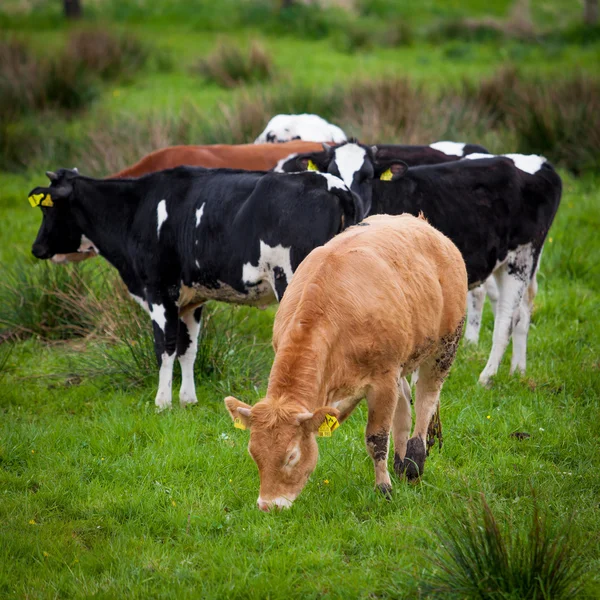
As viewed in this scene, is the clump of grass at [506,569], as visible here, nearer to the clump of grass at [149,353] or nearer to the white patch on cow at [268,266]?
the white patch on cow at [268,266]

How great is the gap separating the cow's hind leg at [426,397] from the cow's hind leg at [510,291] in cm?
211

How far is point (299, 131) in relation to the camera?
11.7 metres

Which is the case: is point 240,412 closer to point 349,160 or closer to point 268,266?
point 268,266

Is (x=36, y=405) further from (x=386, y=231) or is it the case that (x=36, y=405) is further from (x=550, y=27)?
(x=550, y=27)

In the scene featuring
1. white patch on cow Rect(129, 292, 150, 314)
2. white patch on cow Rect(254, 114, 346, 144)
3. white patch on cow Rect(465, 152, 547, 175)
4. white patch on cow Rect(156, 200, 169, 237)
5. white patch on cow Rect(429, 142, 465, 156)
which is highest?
white patch on cow Rect(465, 152, 547, 175)

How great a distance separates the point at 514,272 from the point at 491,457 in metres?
2.24

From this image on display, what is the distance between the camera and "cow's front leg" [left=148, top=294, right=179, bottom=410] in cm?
707

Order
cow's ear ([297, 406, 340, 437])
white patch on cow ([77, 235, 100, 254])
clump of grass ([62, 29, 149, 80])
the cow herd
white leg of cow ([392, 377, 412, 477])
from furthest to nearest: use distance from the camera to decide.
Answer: clump of grass ([62, 29, 149, 80]), white patch on cow ([77, 235, 100, 254]), white leg of cow ([392, 377, 412, 477]), the cow herd, cow's ear ([297, 406, 340, 437])

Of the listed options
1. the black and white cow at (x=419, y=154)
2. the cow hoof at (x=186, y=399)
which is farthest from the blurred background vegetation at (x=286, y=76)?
the cow hoof at (x=186, y=399)

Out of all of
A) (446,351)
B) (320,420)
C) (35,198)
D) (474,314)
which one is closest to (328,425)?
(320,420)

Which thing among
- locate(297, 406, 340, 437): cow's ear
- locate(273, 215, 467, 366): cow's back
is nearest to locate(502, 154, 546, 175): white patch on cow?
locate(273, 215, 467, 366): cow's back

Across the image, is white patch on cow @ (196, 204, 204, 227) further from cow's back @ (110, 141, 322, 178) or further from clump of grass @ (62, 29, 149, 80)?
clump of grass @ (62, 29, 149, 80)

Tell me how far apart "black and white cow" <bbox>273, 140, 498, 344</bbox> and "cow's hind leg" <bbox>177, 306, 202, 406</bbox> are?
1.72 m

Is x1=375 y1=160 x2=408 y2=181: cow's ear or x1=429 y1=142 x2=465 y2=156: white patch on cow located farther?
x1=429 y1=142 x2=465 y2=156: white patch on cow
